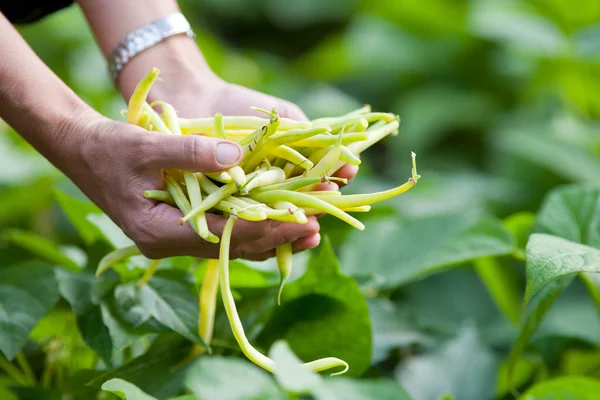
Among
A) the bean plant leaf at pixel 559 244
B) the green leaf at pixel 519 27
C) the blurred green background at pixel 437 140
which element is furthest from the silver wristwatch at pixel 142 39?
the green leaf at pixel 519 27

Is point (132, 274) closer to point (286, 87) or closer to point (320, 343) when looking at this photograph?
point (320, 343)

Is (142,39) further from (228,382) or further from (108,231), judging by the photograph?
(228,382)

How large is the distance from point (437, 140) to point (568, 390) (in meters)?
1.53

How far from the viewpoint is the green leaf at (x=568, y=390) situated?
782 mm

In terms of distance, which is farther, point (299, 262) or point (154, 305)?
point (299, 262)

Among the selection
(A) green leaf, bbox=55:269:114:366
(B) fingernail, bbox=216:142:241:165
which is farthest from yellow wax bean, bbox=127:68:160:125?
(A) green leaf, bbox=55:269:114:366

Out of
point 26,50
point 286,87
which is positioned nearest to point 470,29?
point 286,87

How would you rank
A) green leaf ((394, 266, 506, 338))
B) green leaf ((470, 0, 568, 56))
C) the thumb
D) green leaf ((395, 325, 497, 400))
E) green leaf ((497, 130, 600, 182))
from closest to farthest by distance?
the thumb
green leaf ((395, 325, 497, 400))
green leaf ((394, 266, 506, 338))
green leaf ((497, 130, 600, 182))
green leaf ((470, 0, 568, 56))

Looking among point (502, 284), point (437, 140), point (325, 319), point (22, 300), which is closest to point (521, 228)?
point (502, 284)

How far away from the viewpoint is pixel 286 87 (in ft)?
7.06

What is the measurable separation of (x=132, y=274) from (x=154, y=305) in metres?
0.07

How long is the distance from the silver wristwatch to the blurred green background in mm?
380

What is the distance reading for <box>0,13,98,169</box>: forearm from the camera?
27.1 inches

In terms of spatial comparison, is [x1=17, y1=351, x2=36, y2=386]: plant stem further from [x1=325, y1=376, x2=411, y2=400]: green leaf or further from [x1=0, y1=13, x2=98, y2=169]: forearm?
[x1=325, y1=376, x2=411, y2=400]: green leaf
